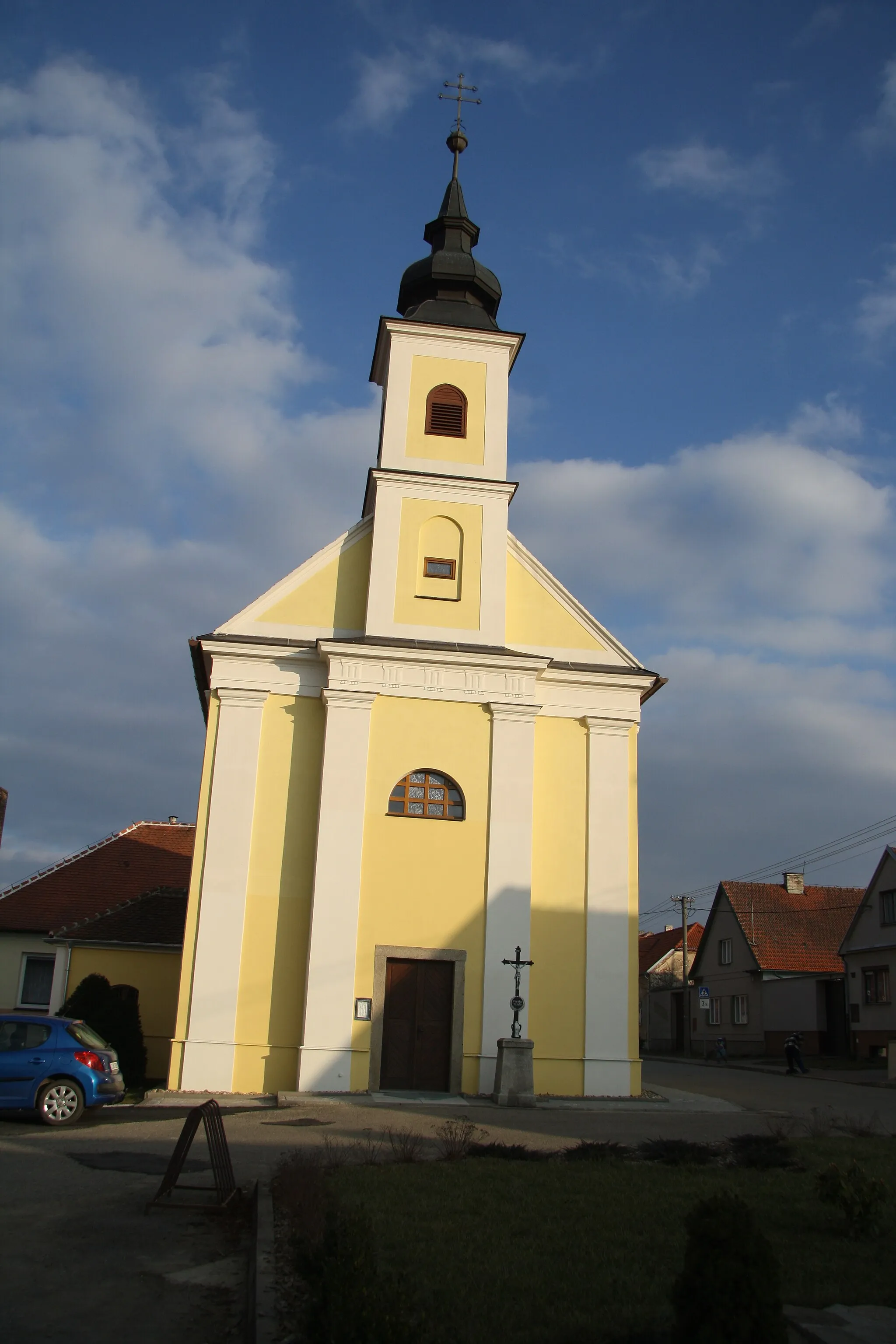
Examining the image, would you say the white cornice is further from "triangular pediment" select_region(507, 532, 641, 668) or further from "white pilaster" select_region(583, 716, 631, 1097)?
"white pilaster" select_region(583, 716, 631, 1097)

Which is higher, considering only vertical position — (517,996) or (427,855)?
(427,855)

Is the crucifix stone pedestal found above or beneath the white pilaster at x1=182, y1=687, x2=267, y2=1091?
beneath

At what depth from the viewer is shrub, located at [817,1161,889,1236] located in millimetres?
7879

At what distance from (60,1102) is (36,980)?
1346 cm

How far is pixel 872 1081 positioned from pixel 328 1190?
24070 millimetres

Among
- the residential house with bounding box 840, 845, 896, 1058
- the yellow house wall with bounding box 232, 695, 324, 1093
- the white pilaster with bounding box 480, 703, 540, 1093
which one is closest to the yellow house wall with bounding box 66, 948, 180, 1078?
the yellow house wall with bounding box 232, 695, 324, 1093

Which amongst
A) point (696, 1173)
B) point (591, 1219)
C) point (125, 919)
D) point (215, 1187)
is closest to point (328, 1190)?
point (215, 1187)

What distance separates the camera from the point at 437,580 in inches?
850

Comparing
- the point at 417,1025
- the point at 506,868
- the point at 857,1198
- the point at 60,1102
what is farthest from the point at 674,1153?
the point at 506,868

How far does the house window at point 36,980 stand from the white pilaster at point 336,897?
36.8 ft

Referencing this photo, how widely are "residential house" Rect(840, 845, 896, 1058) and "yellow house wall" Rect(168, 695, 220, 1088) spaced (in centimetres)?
2595

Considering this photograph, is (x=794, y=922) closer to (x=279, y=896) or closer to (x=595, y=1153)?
(x=279, y=896)

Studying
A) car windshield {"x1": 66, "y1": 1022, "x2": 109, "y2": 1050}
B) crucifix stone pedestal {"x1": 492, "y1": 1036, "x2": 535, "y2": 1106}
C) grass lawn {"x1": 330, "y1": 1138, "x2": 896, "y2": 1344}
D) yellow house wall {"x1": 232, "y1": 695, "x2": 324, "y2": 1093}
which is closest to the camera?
grass lawn {"x1": 330, "y1": 1138, "x2": 896, "y2": 1344}

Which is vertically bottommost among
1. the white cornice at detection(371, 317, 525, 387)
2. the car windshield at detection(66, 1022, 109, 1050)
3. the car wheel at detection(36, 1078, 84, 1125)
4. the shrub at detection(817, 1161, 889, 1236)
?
the car wheel at detection(36, 1078, 84, 1125)
